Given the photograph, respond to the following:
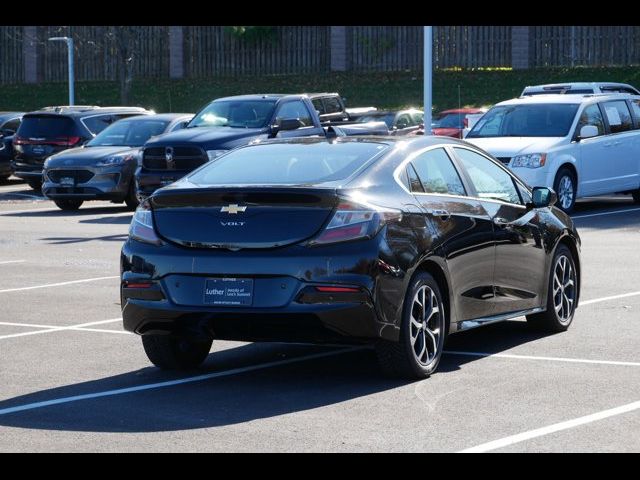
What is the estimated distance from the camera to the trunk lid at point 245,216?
8.49 metres

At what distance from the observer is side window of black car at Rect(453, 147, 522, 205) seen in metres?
10.1

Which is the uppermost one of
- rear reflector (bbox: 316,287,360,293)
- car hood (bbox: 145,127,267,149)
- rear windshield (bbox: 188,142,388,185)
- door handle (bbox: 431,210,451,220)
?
rear windshield (bbox: 188,142,388,185)

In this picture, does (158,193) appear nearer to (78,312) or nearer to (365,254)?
(365,254)

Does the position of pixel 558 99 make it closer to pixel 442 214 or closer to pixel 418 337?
pixel 442 214

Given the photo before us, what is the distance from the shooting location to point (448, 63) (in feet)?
154

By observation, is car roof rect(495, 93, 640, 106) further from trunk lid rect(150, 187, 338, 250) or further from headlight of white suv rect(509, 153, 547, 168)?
trunk lid rect(150, 187, 338, 250)

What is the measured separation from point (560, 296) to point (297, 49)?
3973 cm

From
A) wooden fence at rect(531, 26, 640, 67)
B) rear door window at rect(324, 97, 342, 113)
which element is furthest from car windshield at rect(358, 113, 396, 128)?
wooden fence at rect(531, 26, 640, 67)

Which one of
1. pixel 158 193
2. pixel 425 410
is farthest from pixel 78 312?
pixel 425 410

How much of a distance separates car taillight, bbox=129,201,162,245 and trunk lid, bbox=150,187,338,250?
0.06m

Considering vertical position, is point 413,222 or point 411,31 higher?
point 411,31

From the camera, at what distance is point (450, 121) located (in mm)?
35625

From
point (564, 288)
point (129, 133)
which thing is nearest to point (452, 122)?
point (129, 133)
